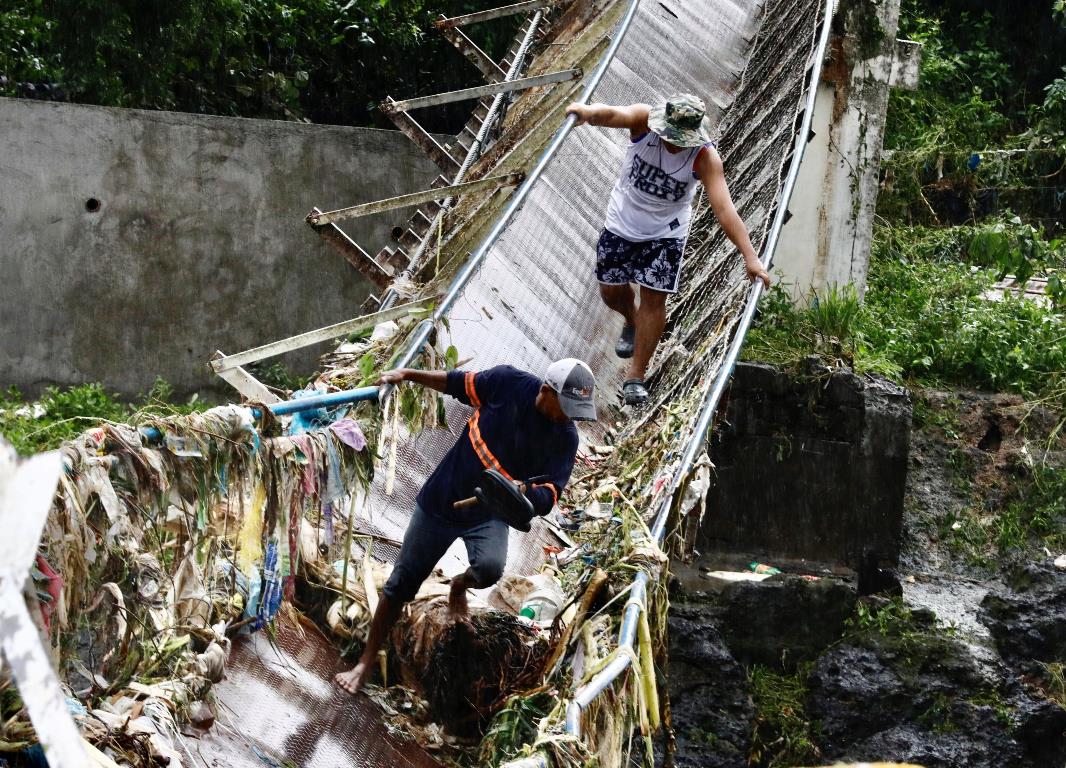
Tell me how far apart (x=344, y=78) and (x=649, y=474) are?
7.39 metres

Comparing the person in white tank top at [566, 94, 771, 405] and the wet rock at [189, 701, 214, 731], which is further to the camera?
the person in white tank top at [566, 94, 771, 405]

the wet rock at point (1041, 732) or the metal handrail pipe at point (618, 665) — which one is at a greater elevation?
the metal handrail pipe at point (618, 665)

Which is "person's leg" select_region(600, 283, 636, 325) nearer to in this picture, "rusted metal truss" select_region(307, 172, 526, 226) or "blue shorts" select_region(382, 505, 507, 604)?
"rusted metal truss" select_region(307, 172, 526, 226)

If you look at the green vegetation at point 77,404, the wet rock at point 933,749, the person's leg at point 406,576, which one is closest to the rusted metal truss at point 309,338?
the person's leg at point 406,576

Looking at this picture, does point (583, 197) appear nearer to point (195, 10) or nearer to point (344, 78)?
point (195, 10)

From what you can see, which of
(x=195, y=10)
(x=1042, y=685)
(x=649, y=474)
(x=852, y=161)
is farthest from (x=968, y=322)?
(x=195, y=10)

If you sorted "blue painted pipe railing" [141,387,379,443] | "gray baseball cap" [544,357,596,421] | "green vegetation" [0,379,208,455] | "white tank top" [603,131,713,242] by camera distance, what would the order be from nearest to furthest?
"blue painted pipe railing" [141,387,379,443], "gray baseball cap" [544,357,596,421], "white tank top" [603,131,713,242], "green vegetation" [0,379,208,455]

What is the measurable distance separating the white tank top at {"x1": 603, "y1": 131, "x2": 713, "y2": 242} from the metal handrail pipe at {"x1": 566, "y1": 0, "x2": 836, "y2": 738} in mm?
478

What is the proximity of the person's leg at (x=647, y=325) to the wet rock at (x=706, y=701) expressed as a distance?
2.45m

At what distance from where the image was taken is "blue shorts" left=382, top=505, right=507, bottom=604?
14.2 feet

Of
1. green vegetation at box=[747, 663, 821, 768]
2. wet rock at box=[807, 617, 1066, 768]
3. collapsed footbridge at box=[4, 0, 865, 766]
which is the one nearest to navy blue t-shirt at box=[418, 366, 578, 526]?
collapsed footbridge at box=[4, 0, 865, 766]

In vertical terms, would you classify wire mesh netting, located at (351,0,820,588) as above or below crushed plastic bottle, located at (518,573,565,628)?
above

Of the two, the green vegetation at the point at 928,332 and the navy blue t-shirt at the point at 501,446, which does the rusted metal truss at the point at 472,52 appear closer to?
the green vegetation at the point at 928,332

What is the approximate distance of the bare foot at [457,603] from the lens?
15.1ft
